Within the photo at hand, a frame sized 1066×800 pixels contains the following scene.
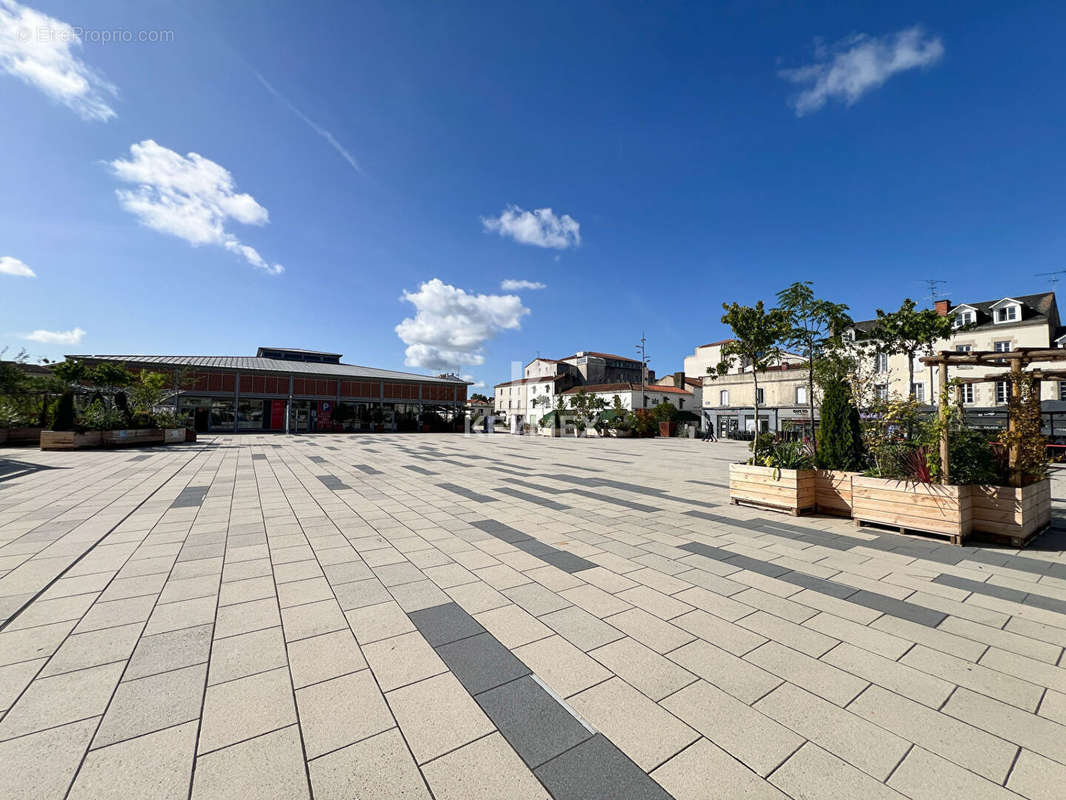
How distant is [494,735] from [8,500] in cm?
1091

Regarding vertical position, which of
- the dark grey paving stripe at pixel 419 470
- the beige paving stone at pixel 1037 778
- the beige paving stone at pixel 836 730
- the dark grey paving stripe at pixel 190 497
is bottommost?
the beige paving stone at pixel 836 730

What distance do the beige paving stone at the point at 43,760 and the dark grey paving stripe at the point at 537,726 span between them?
72.1 inches

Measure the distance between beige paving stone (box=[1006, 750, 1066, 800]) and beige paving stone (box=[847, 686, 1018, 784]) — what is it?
0.04 meters

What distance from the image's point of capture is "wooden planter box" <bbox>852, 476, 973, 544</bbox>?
5805 millimetres

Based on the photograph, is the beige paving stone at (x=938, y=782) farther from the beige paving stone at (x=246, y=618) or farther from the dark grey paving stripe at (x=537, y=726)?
the beige paving stone at (x=246, y=618)

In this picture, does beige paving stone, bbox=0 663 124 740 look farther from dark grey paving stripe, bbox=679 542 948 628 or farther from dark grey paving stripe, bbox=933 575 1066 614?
dark grey paving stripe, bbox=933 575 1066 614

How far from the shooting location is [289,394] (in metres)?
36.4

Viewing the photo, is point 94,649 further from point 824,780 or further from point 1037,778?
point 1037,778

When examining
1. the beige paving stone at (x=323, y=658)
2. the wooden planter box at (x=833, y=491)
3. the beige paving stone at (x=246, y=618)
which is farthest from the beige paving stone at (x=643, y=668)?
the wooden planter box at (x=833, y=491)

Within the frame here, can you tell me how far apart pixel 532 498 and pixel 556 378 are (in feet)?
171

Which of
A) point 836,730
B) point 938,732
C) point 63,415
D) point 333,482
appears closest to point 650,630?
point 836,730

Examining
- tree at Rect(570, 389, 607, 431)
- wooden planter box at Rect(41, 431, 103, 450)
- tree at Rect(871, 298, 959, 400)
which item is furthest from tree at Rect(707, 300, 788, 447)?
tree at Rect(570, 389, 607, 431)

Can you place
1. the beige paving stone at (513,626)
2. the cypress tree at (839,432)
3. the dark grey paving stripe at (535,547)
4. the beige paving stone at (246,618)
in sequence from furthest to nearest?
the cypress tree at (839,432), the dark grey paving stripe at (535,547), the beige paving stone at (246,618), the beige paving stone at (513,626)

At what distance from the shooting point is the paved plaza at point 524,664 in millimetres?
2047
